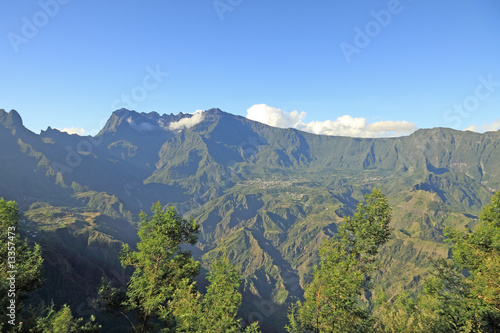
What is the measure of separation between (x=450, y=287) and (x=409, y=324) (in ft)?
34.9

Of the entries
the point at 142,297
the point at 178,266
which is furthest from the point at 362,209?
the point at 142,297

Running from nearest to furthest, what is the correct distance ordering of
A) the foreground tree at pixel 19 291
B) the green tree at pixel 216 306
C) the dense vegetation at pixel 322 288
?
the green tree at pixel 216 306 < the dense vegetation at pixel 322 288 < the foreground tree at pixel 19 291

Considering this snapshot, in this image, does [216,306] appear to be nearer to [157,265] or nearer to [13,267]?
[157,265]

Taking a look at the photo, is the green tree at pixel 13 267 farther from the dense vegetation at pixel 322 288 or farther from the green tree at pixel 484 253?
the green tree at pixel 484 253

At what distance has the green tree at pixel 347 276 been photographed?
2630 cm

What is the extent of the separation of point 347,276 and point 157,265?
905 inches

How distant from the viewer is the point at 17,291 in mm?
32594

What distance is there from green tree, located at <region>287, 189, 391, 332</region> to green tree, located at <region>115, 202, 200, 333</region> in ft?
49.3

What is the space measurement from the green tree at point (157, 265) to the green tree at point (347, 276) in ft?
49.3

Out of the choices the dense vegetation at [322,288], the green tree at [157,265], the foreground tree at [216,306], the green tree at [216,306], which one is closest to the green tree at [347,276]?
the dense vegetation at [322,288]

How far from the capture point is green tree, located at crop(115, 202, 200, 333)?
104 ft

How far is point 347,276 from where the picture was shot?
26.6m

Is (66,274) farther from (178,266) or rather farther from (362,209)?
(362,209)

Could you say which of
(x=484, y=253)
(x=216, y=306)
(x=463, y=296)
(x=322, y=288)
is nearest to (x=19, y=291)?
(x=216, y=306)
